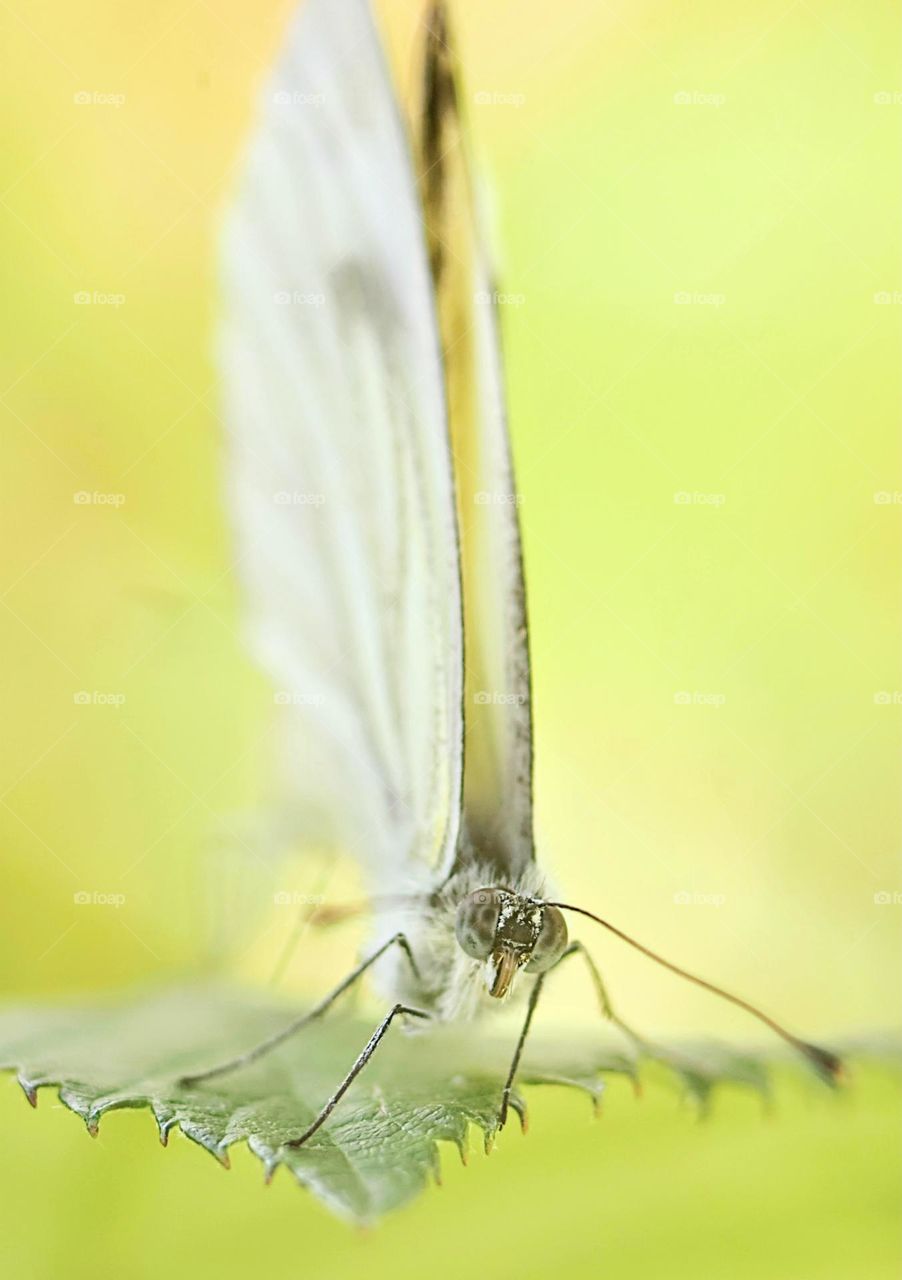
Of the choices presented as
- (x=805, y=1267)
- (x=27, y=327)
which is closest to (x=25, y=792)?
(x=27, y=327)

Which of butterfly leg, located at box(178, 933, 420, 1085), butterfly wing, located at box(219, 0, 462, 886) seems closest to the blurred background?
butterfly wing, located at box(219, 0, 462, 886)

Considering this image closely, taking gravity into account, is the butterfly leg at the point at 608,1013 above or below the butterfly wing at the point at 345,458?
below

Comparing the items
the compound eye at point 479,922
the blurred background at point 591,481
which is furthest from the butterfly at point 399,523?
the blurred background at point 591,481

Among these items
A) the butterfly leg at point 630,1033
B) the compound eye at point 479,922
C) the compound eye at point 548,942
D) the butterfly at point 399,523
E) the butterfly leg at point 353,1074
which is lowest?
the butterfly leg at point 630,1033

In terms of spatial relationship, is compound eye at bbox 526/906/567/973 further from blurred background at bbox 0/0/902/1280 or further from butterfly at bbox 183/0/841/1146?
blurred background at bbox 0/0/902/1280

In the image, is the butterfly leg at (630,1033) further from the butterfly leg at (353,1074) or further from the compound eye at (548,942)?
the butterfly leg at (353,1074)

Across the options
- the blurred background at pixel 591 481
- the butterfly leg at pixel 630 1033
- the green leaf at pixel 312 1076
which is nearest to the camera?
the green leaf at pixel 312 1076

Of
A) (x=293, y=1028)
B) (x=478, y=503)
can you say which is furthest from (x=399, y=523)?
(x=293, y=1028)

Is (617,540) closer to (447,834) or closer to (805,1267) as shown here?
(447,834)
